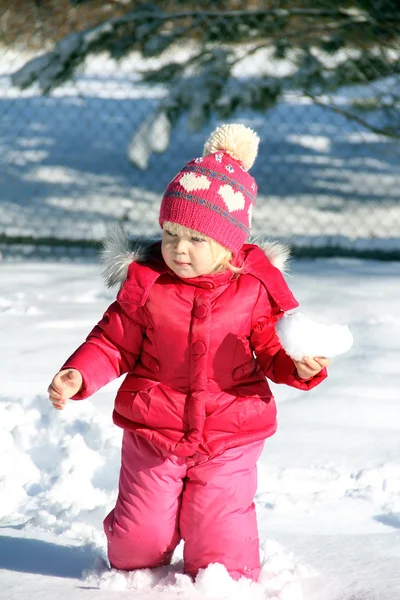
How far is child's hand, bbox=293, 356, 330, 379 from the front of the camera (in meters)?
1.96

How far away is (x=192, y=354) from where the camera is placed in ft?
6.76

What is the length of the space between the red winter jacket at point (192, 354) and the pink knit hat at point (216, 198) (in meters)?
0.10

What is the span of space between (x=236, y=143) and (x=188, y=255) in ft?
1.08

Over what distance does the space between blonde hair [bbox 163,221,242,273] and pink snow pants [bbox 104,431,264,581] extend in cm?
43

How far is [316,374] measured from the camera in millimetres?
2033

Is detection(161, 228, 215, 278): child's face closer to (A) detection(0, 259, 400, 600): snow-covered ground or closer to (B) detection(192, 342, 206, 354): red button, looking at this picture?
(B) detection(192, 342, 206, 354): red button

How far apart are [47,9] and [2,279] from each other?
2.78 meters

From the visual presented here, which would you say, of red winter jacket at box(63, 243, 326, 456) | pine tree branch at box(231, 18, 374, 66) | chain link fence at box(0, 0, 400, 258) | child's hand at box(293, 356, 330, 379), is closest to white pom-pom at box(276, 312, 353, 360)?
child's hand at box(293, 356, 330, 379)

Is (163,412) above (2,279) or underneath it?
above

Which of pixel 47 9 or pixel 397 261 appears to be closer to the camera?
pixel 397 261

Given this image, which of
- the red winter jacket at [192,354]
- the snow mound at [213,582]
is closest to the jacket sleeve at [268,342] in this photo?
the red winter jacket at [192,354]

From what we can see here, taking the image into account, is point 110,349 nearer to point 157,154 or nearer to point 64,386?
point 64,386

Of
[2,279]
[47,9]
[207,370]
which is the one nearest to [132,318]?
[207,370]

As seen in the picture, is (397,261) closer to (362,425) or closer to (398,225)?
(398,225)
